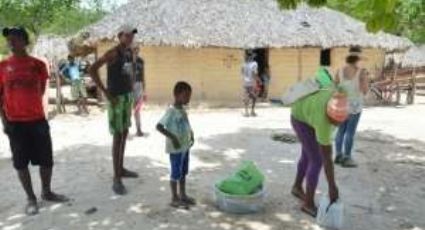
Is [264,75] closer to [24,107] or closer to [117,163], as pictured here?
[117,163]

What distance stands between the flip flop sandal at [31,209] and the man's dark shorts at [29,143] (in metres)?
0.35

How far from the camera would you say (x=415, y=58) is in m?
32.5

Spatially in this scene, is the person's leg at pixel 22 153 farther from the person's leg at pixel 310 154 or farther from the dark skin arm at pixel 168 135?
the person's leg at pixel 310 154

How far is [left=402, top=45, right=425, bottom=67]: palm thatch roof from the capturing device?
104 ft

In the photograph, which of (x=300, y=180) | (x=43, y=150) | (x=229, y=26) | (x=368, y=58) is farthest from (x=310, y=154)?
(x=368, y=58)

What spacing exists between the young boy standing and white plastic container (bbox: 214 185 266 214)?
1.00 ft

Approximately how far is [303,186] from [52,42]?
94.0 feet

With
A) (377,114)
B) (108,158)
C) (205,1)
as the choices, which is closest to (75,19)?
(205,1)

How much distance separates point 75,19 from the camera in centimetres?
4022

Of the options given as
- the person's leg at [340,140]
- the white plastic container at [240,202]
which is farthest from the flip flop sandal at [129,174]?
the person's leg at [340,140]

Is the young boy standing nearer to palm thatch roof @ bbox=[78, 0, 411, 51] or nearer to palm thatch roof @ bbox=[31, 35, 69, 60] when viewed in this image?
palm thatch roof @ bbox=[78, 0, 411, 51]

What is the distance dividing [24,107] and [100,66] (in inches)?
33.3

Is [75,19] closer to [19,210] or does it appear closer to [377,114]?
[377,114]

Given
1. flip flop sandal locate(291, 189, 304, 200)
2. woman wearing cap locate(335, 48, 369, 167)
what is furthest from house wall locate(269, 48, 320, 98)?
flip flop sandal locate(291, 189, 304, 200)
